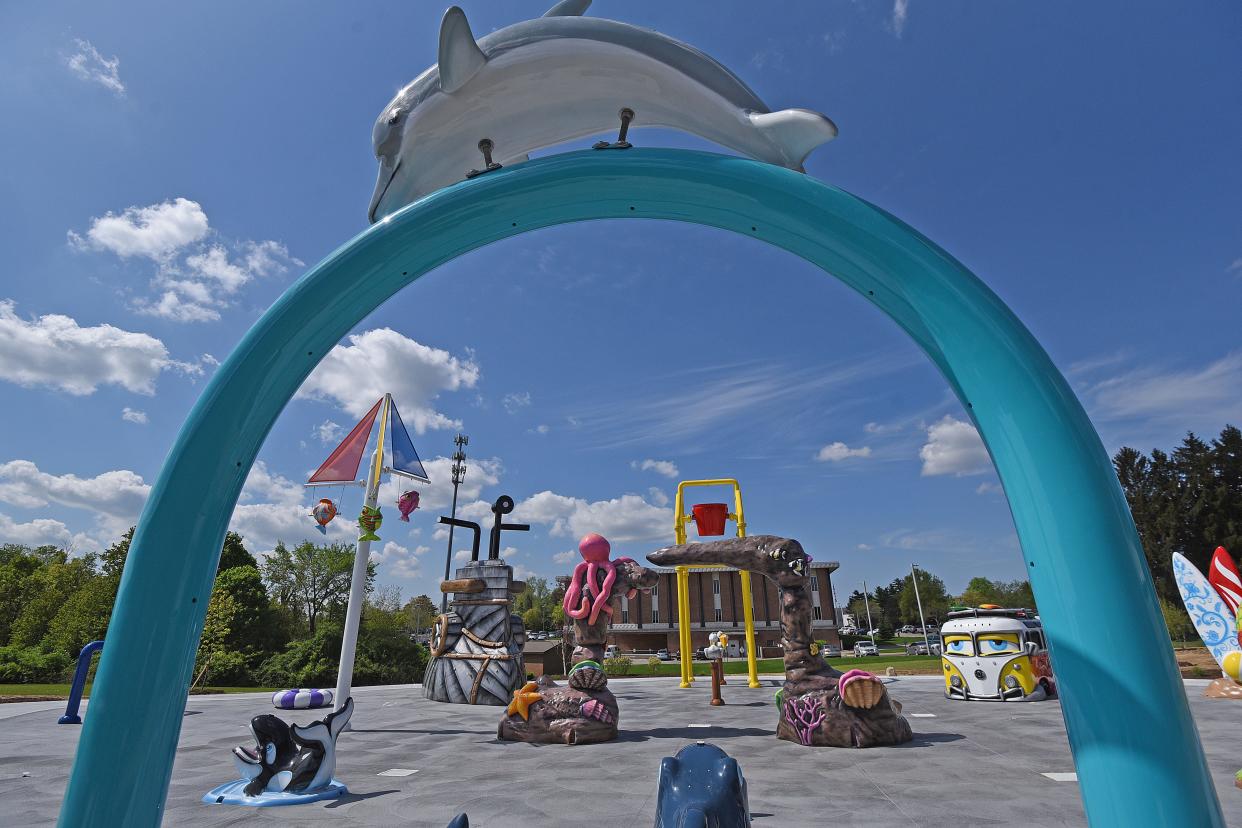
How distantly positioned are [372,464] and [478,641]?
481 centimetres

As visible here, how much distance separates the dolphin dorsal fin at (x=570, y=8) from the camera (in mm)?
3480

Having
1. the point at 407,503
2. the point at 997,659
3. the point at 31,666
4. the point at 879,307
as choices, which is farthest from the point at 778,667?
the point at 31,666

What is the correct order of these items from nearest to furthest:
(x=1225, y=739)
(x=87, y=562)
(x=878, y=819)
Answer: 1. (x=878, y=819)
2. (x=1225, y=739)
3. (x=87, y=562)

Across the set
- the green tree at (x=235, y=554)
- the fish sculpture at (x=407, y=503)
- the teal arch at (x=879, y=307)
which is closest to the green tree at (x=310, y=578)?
the green tree at (x=235, y=554)

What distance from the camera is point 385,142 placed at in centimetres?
332

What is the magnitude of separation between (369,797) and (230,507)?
11.7 ft

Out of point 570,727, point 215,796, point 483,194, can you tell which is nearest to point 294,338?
point 483,194

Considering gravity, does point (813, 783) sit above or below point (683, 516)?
below


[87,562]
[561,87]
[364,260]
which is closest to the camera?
[364,260]

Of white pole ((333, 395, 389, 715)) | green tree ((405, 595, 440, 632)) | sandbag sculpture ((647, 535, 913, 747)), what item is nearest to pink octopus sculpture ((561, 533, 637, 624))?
sandbag sculpture ((647, 535, 913, 747))

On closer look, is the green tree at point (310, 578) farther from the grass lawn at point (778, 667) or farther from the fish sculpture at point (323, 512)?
the fish sculpture at point (323, 512)

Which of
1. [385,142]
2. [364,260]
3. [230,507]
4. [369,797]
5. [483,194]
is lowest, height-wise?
[369,797]

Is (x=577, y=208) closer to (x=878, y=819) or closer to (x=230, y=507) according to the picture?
(x=230, y=507)

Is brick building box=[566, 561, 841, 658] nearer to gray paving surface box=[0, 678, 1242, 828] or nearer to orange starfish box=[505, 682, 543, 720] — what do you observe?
gray paving surface box=[0, 678, 1242, 828]
